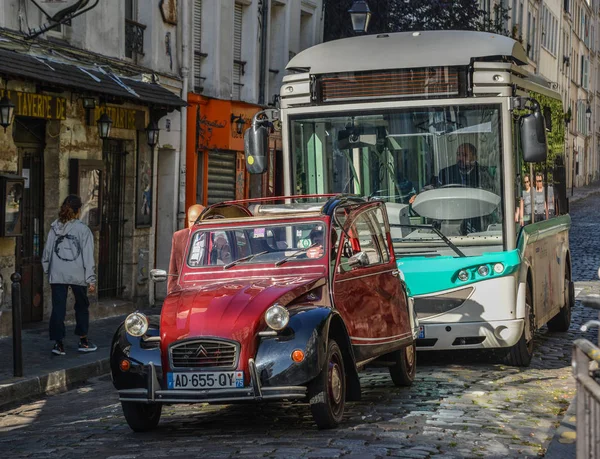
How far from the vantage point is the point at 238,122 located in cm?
2606

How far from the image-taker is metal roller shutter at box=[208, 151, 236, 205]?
85.6 feet

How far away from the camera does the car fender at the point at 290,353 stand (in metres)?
9.08

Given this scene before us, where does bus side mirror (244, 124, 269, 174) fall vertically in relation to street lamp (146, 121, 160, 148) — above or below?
below

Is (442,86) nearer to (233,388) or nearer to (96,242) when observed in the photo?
(233,388)

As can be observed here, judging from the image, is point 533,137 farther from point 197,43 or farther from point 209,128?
point 197,43

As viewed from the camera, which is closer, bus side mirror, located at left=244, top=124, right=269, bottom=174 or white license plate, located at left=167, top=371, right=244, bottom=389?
white license plate, located at left=167, top=371, right=244, bottom=389

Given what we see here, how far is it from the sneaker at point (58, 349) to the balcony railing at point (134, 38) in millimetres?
8049

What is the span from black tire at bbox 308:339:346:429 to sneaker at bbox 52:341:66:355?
5.70 metres

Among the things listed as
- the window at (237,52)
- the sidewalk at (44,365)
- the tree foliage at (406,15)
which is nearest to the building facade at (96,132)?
the sidewalk at (44,365)

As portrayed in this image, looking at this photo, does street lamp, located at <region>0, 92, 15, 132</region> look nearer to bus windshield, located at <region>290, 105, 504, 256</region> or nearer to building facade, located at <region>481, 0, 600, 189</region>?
bus windshield, located at <region>290, 105, 504, 256</region>

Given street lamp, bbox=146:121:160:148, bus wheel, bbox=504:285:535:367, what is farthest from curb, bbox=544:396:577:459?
street lamp, bbox=146:121:160:148

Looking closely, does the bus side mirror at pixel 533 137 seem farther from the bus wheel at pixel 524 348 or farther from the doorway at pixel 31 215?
the doorway at pixel 31 215

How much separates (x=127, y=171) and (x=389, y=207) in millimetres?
8987

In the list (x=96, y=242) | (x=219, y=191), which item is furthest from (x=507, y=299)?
(x=219, y=191)
